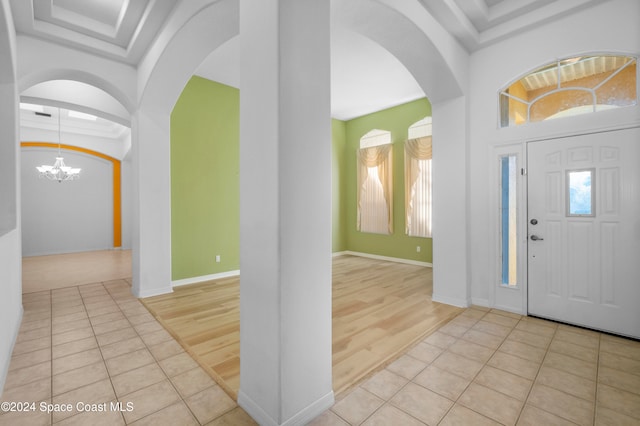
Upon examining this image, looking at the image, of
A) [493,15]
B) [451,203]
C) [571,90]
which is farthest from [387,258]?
[493,15]

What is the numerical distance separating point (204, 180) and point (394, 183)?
4115mm

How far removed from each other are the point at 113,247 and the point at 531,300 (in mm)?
10660

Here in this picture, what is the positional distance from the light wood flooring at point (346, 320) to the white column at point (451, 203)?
1.05ft

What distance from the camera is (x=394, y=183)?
6730 mm

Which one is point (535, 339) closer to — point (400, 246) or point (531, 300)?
point (531, 300)

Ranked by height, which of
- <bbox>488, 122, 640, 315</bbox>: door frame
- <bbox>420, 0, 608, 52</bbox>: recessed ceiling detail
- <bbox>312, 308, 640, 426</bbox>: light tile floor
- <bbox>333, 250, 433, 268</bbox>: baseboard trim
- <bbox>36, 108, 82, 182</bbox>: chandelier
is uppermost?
<bbox>420, 0, 608, 52</bbox>: recessed ceiling detail

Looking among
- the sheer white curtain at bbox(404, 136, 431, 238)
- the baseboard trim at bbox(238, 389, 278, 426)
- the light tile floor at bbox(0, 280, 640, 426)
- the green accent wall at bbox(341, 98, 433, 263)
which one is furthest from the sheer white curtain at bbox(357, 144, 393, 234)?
the baseboard trim at bbox(238, 389, 278, 426)

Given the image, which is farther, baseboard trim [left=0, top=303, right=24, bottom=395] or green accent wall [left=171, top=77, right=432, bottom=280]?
green accent wall [left=171, top=77, right=432, bottom=280]

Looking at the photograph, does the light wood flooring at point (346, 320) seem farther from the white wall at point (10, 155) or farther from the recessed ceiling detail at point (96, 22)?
the recessed ceiling detail at point (96, 22)

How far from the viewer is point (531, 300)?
3.36 meters

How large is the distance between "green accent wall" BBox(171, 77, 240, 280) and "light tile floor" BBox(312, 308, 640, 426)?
12.4 feet

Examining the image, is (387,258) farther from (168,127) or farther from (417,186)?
(168,127)

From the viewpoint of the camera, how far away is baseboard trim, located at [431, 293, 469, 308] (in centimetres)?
368

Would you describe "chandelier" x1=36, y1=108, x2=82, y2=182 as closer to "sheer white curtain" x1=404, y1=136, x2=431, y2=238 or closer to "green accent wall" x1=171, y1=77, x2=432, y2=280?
"green accent wall" x1=171, y1=77, x2=432, y2=280
